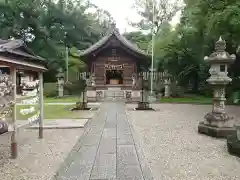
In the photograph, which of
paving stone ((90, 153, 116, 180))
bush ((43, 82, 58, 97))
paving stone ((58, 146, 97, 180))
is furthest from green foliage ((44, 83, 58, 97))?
paving stone ((90, 153, 116, 180))

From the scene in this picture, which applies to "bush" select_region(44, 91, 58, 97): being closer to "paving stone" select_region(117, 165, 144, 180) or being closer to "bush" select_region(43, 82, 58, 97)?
"bush" select_region(43, 82, 58, 97)

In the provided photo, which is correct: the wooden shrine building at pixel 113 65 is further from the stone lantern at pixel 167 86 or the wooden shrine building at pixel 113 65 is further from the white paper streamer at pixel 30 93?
the white paper streamer at pixel 30 93

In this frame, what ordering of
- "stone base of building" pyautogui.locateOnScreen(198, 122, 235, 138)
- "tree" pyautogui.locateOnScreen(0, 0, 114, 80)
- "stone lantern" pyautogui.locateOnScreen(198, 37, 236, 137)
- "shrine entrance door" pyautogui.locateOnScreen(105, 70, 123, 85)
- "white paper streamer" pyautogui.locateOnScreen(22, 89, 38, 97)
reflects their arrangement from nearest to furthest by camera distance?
"white paper streamer" pyautogui.locateOnScreen(22, 89, 38, 97) < "stone base of building" pyautogui.locateOnScreen(198, 122, 235, 138) < "stone lantern" pyautogui.locateOnScreen(198, 37, 236, 137) < "shrine entrance door" pyautogui.locateOnScreen(105, 70, 123, 85) < "tree" pyautogui.locateOnScreen(0, 0, 114, 80)

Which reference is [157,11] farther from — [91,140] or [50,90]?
[91,140]

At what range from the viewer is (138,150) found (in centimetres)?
572

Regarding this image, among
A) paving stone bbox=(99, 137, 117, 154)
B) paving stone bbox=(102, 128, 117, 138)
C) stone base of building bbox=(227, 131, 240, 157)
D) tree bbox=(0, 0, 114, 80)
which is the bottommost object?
paving stone bbox=(99, 137, 117, 154)

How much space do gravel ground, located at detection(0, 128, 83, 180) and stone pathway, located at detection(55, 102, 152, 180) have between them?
24 centimetres

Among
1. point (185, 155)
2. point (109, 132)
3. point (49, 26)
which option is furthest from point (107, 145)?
point (49, 26)

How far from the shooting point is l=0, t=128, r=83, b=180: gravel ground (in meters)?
4.38

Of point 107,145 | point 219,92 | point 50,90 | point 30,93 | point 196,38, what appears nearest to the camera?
point 107,145

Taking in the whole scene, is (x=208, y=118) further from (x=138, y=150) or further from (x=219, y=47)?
(x=138, y=150)

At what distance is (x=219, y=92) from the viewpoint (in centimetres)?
753

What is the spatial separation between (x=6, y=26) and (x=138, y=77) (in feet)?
51.8

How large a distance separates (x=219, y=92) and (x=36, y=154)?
5.53 m
